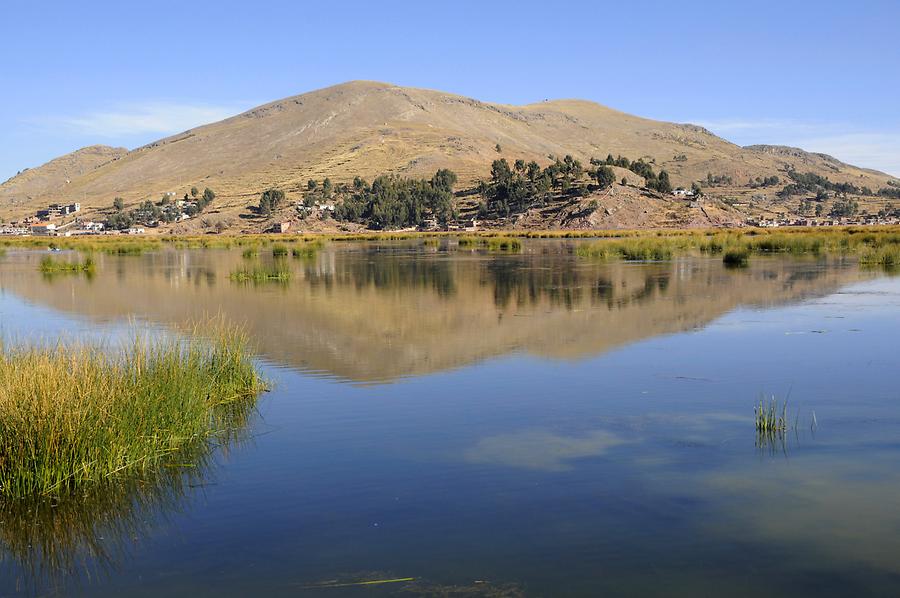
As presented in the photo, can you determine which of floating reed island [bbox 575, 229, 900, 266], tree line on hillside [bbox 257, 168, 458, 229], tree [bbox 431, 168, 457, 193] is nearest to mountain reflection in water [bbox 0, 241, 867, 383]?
floating reed island [bbox 575, 229, 900, 266]

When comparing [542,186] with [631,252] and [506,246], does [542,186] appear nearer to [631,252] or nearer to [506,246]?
[506,246]

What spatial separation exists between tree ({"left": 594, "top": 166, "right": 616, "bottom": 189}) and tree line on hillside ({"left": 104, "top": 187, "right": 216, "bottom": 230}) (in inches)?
3344

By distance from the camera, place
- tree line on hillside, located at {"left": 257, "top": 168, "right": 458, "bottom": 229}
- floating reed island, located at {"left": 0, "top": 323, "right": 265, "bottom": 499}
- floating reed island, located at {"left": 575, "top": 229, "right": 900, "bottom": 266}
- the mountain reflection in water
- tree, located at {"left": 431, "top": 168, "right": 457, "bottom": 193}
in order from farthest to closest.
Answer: tree, located at {"left": 431, "top": 168, "right": 457, "bottom": 193}, tree line on hillside, located at {"left": 257, "top": 168, "right": 458, "bottom": 229}, floating reed island, located at {"left": 575, "top": 229, "right": 900, "bottom": 266}, the mountain reflection in water, floating reed island, located at {"left": 0, "top": 323, "right": 265, "bottom": 499}

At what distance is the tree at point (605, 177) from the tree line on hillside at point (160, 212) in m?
84.9

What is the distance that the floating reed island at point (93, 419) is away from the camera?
951 cm

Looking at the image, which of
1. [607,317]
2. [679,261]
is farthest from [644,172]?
[607,317]

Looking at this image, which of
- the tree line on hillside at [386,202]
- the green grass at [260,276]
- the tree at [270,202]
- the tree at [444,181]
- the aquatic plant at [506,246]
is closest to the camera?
the green grass at [260,276]

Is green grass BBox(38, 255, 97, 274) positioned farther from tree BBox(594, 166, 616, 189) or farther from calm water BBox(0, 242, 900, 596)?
tree BBox(594, 166, 616, 189)

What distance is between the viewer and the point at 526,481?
1035 cm

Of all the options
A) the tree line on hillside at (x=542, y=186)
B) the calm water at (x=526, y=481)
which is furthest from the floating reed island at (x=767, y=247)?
the tree line on hillside at (x=542, y=186)

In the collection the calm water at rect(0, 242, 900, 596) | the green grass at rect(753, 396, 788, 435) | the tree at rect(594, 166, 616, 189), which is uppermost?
the tree at rect(594, 166, 616, 189)

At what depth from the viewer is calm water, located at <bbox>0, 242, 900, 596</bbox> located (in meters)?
7.90

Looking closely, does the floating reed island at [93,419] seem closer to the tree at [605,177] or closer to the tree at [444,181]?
the tree at [605,177]

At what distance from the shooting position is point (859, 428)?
12.4 m
